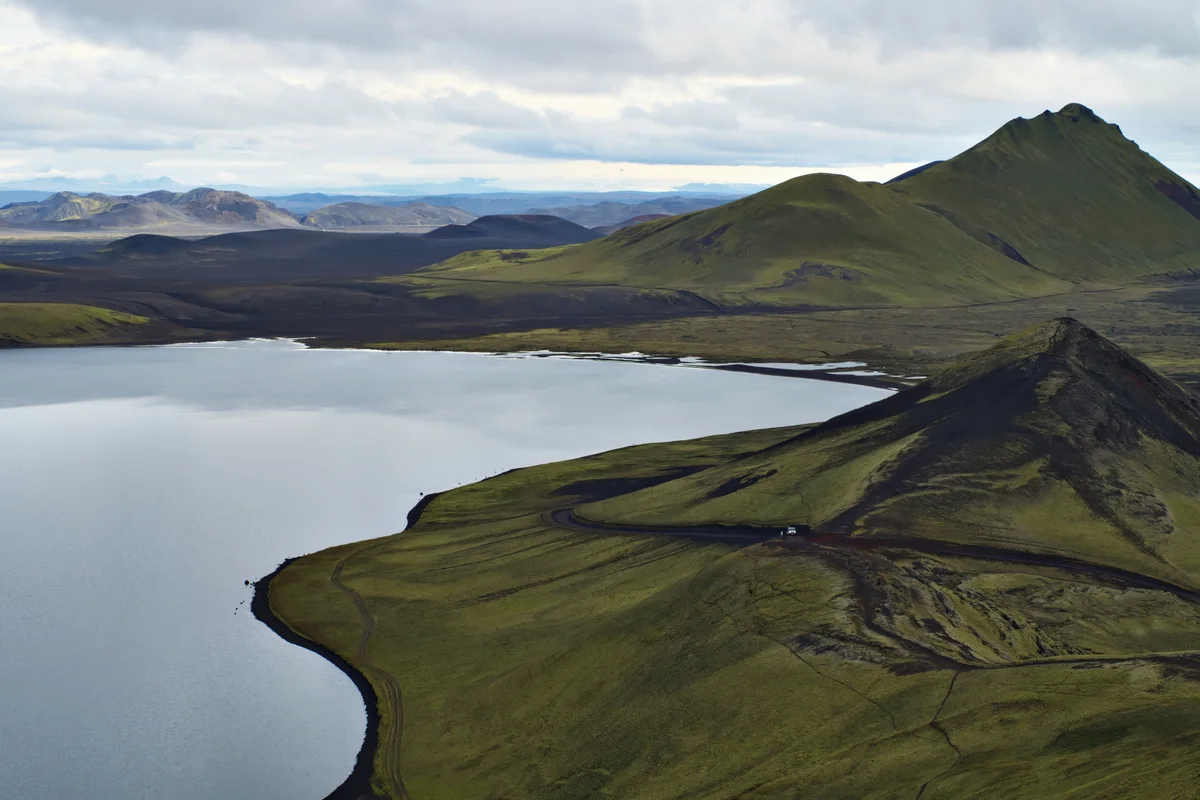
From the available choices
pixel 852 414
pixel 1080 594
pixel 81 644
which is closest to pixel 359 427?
pixel 852 414

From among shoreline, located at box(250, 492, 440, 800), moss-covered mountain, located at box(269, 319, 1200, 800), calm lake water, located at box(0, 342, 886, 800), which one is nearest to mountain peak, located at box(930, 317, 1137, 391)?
moss-covered mountain, located at box(269, 319, 1200, 800)

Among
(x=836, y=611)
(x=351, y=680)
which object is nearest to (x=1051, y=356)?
(x=836, y=611)

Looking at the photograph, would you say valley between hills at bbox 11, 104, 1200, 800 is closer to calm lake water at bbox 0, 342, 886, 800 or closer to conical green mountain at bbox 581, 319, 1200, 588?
conical green mountain at bbox 581, 319, 1200, 588

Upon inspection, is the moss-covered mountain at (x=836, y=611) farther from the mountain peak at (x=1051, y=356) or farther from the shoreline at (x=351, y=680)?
the shoreline at (x=351, y=680)

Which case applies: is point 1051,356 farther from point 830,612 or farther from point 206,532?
point 206,532

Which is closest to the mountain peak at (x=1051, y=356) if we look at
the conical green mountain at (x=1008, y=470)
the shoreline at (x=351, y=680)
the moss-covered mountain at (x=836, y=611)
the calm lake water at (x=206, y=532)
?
the conical green mountain at (x=1008, y=470)

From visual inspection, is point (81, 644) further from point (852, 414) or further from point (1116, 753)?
point (852, 414)
